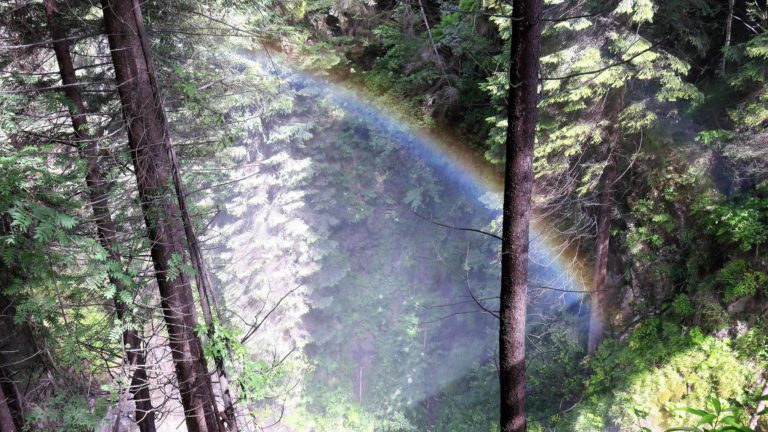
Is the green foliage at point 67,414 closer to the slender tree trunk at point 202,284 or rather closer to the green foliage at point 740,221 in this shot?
the slender tree trunk at point 202,284

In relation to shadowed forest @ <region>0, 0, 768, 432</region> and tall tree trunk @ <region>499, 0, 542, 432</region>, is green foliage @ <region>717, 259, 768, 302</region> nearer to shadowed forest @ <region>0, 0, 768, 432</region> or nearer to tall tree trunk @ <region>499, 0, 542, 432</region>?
shadowed forest @ <region>0, 0, 768, 432</region>

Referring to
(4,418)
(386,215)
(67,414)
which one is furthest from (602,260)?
(386,215)

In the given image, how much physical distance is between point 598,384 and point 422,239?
27.4ft

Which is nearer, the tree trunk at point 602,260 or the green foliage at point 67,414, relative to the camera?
the green foliage at point 67,414

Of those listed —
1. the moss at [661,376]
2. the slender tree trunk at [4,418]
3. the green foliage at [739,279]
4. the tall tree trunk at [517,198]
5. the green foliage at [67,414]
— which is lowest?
the moss at [661,376]

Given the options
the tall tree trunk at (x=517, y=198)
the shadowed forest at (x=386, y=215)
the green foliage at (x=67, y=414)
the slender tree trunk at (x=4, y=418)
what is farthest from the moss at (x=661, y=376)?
the slender tree trunk at (x=4, y=418)

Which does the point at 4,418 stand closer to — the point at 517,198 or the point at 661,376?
the point at 517,198

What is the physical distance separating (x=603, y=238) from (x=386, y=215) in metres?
8.56

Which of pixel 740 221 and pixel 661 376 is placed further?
pixel 661 376

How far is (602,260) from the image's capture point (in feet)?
23.6

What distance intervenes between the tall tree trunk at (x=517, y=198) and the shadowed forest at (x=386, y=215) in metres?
0.01

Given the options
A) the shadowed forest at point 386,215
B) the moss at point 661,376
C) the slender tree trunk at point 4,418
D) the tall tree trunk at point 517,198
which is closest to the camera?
the tall tree trunk at point 517,198

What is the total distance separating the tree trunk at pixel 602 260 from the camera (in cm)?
675

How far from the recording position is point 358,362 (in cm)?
1458
